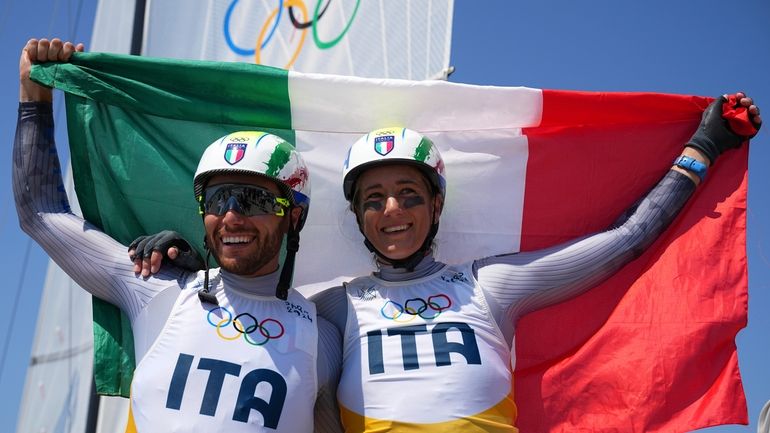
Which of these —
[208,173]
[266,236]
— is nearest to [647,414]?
[266,236]

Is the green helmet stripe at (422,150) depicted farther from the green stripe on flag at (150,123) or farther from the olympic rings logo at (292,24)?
the olympic rings logo at (292,24)

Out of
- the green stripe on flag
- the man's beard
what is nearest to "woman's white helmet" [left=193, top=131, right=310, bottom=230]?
the man's beard

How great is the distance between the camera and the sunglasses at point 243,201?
16.6 feet

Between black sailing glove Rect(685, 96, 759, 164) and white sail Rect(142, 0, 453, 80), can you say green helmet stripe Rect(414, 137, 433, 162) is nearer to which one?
black sailing glove Rect(685, 96, 759, 164)

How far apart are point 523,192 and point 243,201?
2.28 meters

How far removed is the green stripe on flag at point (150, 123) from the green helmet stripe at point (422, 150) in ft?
4.05

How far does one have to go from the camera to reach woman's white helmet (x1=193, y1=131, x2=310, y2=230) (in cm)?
510

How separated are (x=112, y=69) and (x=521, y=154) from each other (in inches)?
121

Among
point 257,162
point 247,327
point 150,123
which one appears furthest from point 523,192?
point 150,123

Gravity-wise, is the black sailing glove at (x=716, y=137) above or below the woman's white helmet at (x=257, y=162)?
above

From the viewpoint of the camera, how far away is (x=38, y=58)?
5672mm

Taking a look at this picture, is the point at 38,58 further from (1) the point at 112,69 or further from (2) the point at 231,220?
(2) the point at 231,220

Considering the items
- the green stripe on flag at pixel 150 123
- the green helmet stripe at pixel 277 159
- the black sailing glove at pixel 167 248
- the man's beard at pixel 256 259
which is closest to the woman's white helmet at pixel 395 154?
the green helmet stripe at pixel 277 159

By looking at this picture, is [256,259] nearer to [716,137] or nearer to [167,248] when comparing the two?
[167,248]
